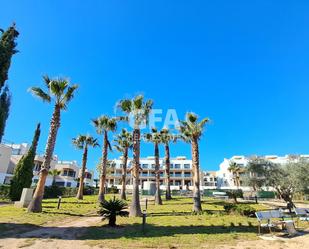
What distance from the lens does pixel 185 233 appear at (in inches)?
449

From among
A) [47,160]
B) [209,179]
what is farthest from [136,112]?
[209,179]

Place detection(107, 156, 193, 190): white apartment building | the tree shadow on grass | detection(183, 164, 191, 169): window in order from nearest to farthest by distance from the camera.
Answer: the tree shadow on grass < detection(107, 156, 193, 190): white apartment building < detection(183, 164, 191, 169): window

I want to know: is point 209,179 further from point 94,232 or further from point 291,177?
point 94,232

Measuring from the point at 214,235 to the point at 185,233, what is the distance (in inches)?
54.4

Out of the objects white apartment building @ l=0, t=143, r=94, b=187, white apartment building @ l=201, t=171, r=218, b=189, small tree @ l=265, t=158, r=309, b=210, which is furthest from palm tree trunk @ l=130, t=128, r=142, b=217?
white apartment building @ l=201, t=171, r=218, b=189

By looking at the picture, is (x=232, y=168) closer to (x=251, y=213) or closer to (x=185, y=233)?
(x=251, y=213)

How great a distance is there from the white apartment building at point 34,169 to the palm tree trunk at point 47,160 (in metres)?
29.7

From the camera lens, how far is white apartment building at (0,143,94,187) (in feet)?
145

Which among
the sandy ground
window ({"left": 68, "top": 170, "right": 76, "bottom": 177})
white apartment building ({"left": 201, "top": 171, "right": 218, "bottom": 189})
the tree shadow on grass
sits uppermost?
white apartment building ({"left": 201, "top": 171, "right": 218, "bottom": 189})

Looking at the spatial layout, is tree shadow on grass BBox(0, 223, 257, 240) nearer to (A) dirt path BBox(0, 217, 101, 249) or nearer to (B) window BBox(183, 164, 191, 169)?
(A) dirt path BBox(0, 217, 101, 249)

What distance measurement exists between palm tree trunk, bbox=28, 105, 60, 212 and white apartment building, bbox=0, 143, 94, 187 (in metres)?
29.7

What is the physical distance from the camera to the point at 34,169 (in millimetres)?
56906

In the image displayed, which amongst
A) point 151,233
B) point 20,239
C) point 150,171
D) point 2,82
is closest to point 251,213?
point 151,233

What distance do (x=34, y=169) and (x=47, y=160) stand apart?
143 feet
